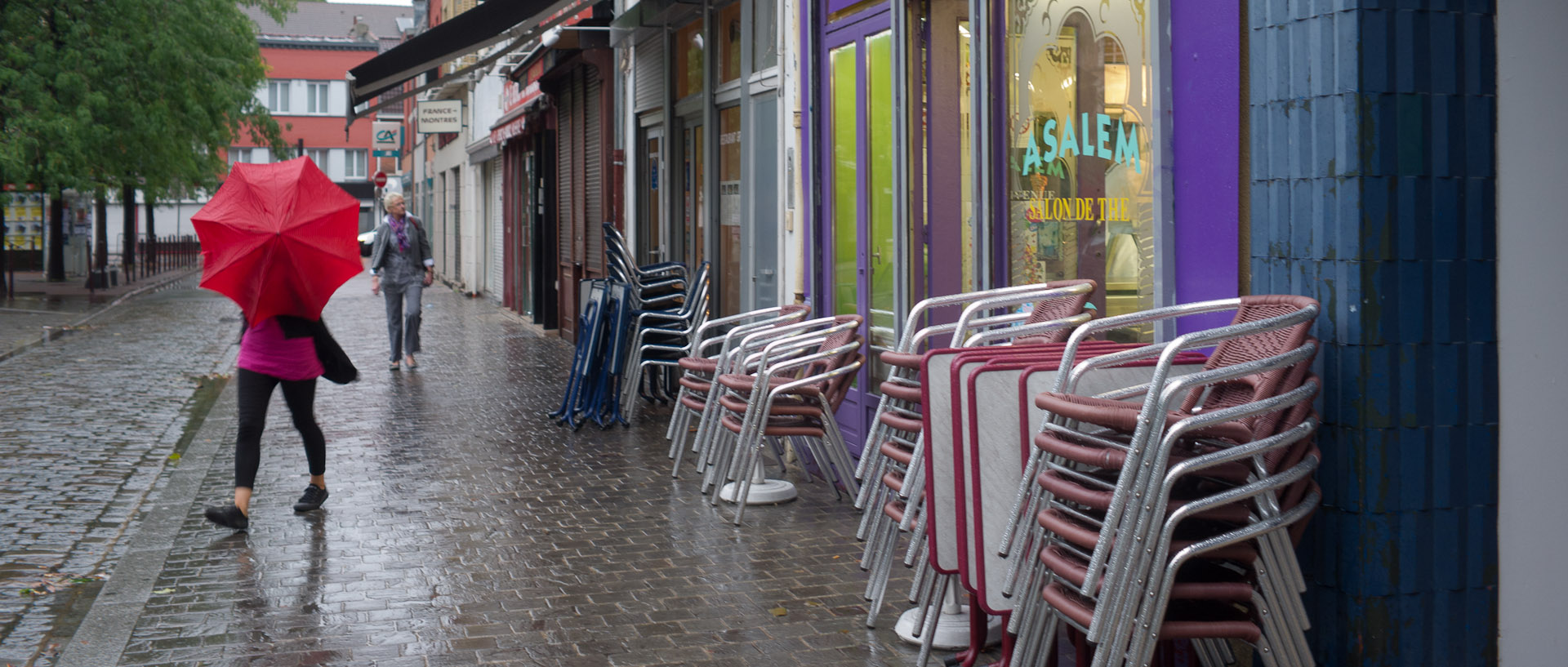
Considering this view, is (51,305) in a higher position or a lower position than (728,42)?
lower

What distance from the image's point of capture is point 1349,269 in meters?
3.88

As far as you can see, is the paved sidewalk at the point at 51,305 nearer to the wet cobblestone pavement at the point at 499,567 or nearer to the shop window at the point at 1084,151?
the wet cobblestone pavement at the point at 499,567

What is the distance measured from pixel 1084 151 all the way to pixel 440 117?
24168 millimetres

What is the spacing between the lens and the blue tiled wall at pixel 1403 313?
3.85 m

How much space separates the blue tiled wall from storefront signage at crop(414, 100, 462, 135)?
2550 centimetres

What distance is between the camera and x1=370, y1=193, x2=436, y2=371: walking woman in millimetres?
14320

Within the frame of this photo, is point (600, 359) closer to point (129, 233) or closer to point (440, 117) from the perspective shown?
point (440, 117)

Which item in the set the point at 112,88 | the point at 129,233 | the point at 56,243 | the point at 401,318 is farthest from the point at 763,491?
the point at 129,233

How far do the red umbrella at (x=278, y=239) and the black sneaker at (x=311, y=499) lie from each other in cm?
101

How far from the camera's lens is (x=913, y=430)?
4805 mm

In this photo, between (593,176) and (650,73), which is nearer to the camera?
(650,73)

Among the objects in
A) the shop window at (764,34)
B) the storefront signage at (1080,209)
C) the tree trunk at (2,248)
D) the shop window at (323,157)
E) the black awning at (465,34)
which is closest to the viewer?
the storefront signage at (1080,209)

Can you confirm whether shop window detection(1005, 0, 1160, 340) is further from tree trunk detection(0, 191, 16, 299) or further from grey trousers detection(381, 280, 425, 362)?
tree trunk detection(0, 191, 16, 299)

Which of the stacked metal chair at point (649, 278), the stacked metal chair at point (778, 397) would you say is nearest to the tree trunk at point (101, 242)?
the stacked metal chair at point (649, 278)
